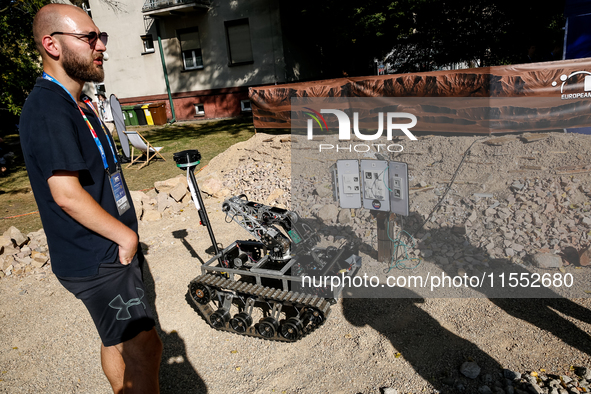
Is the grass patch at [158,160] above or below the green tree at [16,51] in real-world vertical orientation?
below

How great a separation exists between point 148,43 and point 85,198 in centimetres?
2060

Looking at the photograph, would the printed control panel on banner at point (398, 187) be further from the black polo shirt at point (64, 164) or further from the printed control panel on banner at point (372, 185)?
the black polo shirt at point (64, 164)

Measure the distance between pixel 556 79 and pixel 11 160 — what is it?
673 inches

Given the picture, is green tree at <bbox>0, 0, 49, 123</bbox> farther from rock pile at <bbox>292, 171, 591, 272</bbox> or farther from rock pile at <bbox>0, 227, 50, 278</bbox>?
rock pile at <bbox>292, 171, 591, 272</bbox>

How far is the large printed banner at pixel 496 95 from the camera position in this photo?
259 inches

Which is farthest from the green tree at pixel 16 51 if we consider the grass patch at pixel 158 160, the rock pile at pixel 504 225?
the rock pile at pixel 504 225

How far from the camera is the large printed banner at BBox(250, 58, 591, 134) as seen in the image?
21.6 feet

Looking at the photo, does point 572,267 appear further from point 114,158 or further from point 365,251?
point 114,158

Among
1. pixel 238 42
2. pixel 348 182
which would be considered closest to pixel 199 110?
pixel 238 42

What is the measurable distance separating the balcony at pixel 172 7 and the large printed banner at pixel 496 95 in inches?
464

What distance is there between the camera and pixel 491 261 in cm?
483

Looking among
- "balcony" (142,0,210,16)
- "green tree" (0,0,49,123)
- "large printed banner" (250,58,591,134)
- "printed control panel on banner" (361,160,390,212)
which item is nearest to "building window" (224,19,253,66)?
"balcony" (142,0,210,16)

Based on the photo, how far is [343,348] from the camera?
11.5 feet

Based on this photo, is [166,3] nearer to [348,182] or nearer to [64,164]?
[348,182]
